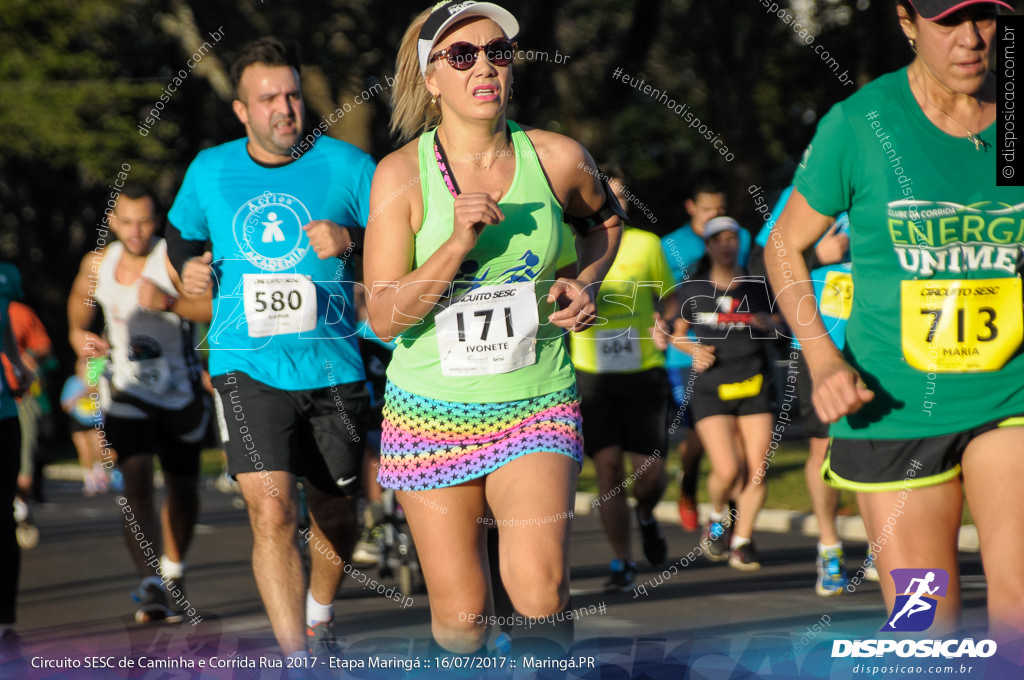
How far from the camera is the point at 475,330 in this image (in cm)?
379

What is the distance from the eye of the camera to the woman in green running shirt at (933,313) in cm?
335

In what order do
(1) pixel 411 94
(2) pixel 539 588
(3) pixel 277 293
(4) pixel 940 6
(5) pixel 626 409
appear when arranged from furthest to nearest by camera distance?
(5) pixel 626 409, (3) pixel 277 293, (1) pixel 411 94, (2) pixel 539 588, (4) pixel 940 6

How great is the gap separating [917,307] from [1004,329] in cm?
22

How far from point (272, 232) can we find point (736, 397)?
3.91 m

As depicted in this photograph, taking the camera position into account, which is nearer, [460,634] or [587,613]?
[460,634]

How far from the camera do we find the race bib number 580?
5.14 metres

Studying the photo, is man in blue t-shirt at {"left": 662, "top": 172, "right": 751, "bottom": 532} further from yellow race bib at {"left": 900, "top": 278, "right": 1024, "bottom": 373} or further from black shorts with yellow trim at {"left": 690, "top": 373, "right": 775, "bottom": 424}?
yellow race bib at {"left": 900, "top": 278, "right": 1024, "bottom": 373}

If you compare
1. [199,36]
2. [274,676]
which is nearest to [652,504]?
[274,676]

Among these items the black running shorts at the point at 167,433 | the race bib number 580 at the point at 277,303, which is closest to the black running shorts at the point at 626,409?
the black running shorts at the point at 167,433

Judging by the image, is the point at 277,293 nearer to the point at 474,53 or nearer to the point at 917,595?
the point at 474,53

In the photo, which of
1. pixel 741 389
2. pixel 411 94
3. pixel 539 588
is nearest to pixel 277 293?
pixel 411 94

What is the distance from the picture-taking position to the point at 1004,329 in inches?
134

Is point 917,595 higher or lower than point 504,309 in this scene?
lower

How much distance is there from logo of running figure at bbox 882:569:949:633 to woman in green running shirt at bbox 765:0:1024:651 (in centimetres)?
1
